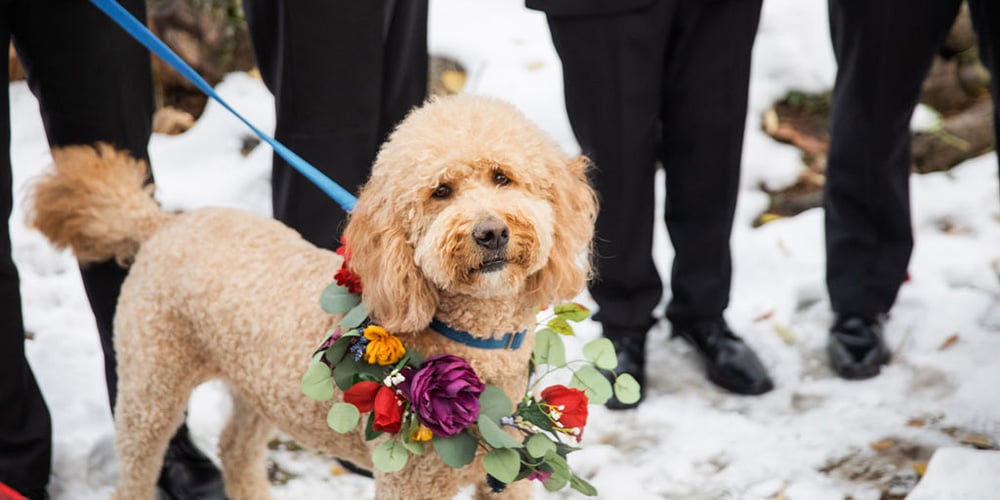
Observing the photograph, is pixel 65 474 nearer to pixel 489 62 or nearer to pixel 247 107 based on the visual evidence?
pixel 247 107

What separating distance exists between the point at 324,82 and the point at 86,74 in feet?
1.74

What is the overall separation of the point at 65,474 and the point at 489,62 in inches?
100

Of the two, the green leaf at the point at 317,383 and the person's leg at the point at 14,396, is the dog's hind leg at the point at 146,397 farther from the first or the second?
the green leaf at the point at 317,383

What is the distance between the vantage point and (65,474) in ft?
8.29

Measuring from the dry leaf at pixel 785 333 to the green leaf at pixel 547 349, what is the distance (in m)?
1.46

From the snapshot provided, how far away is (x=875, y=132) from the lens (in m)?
2.81

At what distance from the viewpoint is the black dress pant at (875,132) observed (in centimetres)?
266

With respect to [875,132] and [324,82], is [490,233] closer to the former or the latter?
[324,82]

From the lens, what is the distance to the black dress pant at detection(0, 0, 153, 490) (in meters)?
2.10

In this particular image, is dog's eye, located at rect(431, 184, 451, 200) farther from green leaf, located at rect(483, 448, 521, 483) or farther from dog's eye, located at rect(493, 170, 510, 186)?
green leaf, located at rect(483, 448, 521, 483)

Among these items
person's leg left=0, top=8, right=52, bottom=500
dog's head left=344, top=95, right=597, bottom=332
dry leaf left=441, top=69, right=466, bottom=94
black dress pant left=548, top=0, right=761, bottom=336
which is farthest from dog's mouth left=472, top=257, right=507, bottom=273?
dry leaf left=441, top=69, right=466, bottom=94

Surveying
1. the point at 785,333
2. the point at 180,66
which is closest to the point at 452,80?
the point at 785,333

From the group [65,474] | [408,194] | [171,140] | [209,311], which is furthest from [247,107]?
[408,194]

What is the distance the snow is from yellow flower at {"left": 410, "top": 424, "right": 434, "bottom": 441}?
0.88 metres
